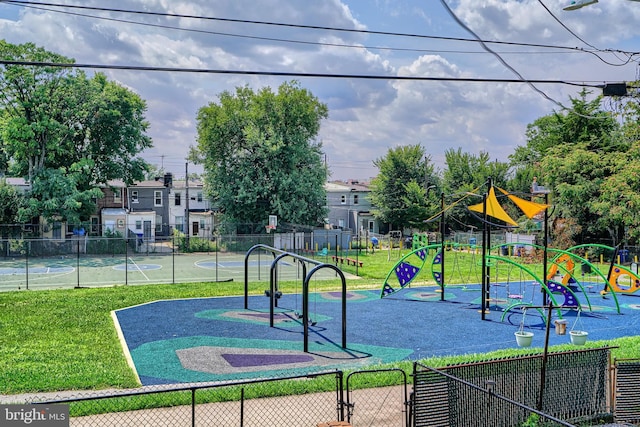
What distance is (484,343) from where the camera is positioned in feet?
57.5

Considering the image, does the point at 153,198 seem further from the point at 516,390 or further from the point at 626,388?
the point at 626,388

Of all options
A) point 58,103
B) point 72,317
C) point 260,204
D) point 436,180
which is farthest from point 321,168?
point 72,317

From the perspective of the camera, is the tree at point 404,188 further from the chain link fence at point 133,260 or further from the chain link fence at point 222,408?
the chain link fence at point 222,408

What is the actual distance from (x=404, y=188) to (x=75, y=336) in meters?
48.1

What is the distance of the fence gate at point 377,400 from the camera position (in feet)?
33.5

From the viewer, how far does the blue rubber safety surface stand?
1509 centimetres

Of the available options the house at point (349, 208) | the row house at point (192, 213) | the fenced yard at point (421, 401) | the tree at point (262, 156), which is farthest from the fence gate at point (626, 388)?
the house at point (349, 208)

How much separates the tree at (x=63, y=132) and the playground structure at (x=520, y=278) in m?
28.3

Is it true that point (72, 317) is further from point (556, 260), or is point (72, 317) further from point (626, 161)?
point (626, 161)

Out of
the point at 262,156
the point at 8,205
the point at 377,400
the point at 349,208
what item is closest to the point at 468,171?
the point at 349,208

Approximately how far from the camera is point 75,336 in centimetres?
1778

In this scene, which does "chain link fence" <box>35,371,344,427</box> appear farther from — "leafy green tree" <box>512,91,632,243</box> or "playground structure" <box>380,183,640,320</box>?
"leafy green tree" <box>512,91,632,243</box>

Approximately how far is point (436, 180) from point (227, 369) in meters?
53.8

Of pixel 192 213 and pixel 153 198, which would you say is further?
pixel 192 213
